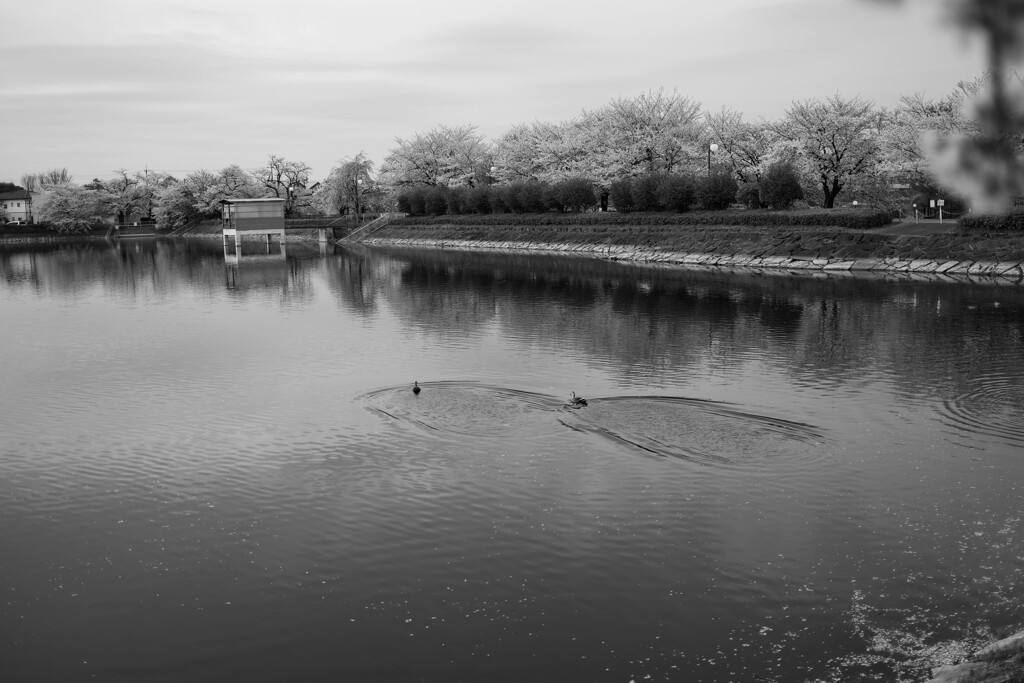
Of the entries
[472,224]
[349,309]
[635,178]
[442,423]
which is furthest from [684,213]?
[442,423]

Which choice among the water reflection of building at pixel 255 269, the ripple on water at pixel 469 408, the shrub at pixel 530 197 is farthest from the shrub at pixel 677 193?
the ripple on water at pixel 469 408

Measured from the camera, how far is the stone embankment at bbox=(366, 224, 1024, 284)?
41375mm

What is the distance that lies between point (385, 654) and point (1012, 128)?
24.5 ft

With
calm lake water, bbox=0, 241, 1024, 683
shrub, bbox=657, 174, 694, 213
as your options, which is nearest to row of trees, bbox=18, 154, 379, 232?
shrub, bbox=657, 174, 694, 213

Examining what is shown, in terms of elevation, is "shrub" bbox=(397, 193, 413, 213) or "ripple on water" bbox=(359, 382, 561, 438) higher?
"shrub" bbox=(397, 193, 413, 213)

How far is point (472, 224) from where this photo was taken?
81.7 m

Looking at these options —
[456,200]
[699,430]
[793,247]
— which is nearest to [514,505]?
[699,430]

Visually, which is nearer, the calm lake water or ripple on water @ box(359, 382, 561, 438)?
the calm lake water

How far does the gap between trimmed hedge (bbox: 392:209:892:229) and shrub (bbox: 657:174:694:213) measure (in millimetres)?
1198

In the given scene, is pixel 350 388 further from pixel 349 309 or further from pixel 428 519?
pixel 349 309

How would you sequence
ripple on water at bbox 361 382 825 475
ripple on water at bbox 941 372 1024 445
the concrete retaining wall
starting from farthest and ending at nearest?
the concrete retaining wall
ripple on water at bbox 941 372 1024 445
ripple on water at bbox 361 382 825 475

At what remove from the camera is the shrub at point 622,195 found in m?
68.6

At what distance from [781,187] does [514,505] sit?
48.1 meters

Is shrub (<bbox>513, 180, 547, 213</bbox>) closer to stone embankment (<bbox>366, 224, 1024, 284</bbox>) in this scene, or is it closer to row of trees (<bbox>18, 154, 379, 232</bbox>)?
stone embankment (<bbox>366, 224, 1024, 284</bbox>)
